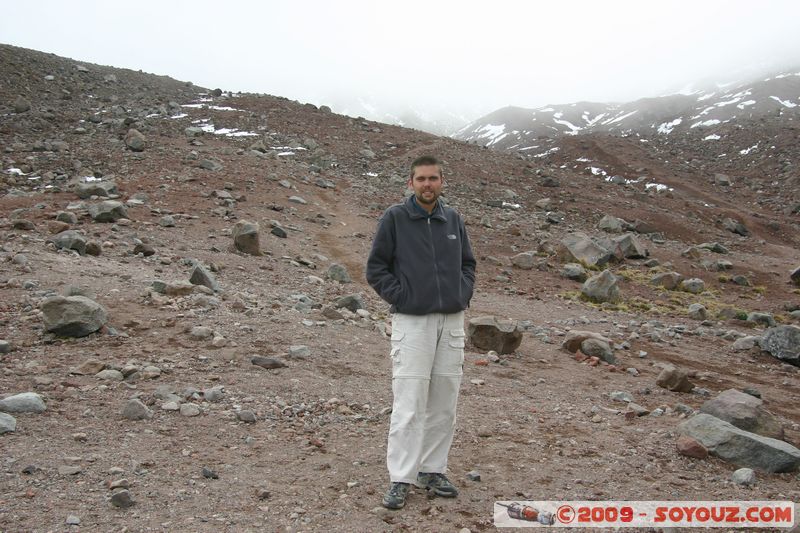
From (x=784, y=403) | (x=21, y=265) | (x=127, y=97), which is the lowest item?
(x=784, y=403)

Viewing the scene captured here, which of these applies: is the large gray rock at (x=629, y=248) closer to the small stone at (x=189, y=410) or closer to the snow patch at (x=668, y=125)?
the small stone at (x=189, y=410)

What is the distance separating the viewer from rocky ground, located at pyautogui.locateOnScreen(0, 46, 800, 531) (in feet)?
15.6

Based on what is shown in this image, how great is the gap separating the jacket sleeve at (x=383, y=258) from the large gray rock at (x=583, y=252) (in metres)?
14.8

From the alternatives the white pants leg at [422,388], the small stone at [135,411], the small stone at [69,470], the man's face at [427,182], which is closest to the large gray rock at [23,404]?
the small stone at [135,411]

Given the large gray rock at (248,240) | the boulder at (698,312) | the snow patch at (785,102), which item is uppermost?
the snow patch at (785,102)

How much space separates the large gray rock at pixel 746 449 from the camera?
213 inches

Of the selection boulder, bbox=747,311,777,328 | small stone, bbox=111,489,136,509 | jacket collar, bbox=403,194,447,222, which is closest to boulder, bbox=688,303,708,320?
boulder, bbox=747,311,777,328

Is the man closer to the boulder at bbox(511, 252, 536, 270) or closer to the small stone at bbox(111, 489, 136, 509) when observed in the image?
the small stone at bbox(111, 489, 136, 509)

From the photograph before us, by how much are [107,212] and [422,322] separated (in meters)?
11.8

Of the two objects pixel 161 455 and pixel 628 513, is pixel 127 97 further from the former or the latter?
pixel 628 513

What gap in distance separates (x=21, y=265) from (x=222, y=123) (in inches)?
787

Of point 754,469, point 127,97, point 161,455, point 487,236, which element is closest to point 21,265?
point 161,455

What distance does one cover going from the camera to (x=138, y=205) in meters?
15.6

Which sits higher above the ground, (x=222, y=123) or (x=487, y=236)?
(x=222, y=123)
